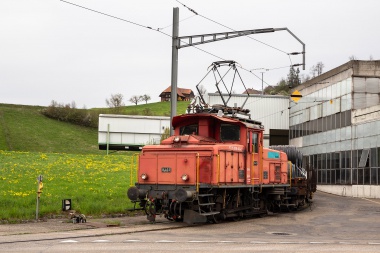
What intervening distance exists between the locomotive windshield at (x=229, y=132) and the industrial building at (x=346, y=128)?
22.8 m

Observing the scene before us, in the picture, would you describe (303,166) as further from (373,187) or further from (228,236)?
(228,236)

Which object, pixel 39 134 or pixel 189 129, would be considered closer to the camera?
pixel 189 129

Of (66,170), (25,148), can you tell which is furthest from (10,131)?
(66,170)

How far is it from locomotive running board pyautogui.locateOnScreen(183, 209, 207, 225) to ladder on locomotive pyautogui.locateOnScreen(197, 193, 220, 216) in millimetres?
162

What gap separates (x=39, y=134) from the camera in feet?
261

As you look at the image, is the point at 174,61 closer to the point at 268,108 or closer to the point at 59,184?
the point at 59,184

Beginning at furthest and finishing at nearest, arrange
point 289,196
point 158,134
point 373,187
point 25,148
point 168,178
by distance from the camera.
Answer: point 25,148 → point 158,134 → point 373,187 → point 289,196 → point 168,178

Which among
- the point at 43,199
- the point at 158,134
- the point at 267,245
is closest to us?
the point at 267,245

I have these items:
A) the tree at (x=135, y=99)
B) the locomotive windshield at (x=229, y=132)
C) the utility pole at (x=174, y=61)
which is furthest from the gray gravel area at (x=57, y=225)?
the tree at (x=135, y=99)

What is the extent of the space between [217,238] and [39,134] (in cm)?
6884

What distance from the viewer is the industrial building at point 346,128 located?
41094 millimetres

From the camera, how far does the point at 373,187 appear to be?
1590 inches

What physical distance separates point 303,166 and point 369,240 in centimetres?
1525

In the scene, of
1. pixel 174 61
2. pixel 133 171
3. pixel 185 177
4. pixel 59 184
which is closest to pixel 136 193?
pixel 185 177
